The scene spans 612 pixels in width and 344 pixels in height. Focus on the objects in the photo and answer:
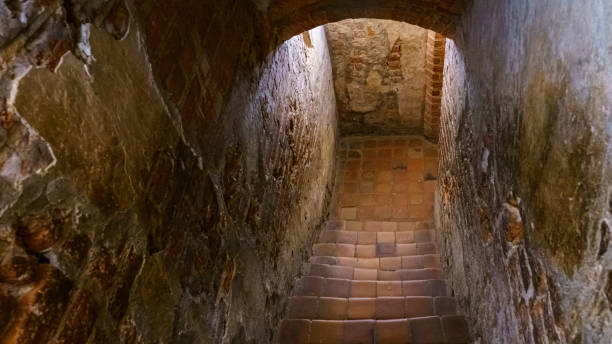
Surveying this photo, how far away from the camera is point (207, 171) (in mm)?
2008

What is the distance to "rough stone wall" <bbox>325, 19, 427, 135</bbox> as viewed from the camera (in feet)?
18.4

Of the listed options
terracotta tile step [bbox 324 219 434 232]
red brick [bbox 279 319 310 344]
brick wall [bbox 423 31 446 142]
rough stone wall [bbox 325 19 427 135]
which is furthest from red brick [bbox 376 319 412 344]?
rough stone wall [bbox 325 19 427 135]

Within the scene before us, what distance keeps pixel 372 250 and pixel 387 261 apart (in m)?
0.31

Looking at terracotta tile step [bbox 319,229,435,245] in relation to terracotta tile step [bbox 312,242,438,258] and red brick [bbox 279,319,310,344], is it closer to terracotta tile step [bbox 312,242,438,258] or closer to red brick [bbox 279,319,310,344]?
terracotta tile step [bbox 312,242,438,258]

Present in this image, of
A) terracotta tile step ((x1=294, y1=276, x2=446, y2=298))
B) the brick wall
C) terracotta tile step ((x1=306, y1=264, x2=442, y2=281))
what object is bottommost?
terracotta tile step ((x1=306, y1=264, x2=442, y2=281))

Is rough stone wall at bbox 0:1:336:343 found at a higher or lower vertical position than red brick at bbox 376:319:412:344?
higher

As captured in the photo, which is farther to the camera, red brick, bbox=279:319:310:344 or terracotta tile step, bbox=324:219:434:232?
terracotta tile step, bbox=324:219:434:232

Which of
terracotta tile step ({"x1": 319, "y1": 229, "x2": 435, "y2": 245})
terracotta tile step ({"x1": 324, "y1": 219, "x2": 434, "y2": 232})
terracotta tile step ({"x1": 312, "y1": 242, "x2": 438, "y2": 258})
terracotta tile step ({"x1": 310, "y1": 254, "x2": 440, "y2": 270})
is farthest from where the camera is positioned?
terracotta tile step ({"x1": 324, "y1": 219, "x2": 434, "y2": 232})

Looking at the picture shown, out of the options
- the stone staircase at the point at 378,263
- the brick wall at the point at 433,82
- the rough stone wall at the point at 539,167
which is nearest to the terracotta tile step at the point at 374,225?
the stone staircase at the point at 378,263

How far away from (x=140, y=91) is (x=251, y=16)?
1227mm

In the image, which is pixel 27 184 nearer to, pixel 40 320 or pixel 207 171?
pixel 40 320

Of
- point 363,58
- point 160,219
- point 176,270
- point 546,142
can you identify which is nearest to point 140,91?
point 160,219

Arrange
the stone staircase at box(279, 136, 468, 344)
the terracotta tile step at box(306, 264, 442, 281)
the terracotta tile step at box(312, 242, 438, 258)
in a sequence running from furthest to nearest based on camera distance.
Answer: the terracotta tile step at box(312, 242, 438, 258) < the terracotta tile step at box(306, 264, 442, 281) < the stone staircase at box(279, 136, 468, 344)

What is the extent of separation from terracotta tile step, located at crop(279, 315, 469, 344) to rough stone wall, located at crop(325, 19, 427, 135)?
11.6 feet
